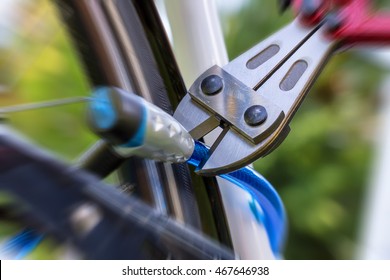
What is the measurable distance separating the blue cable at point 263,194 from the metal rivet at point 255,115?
3cm

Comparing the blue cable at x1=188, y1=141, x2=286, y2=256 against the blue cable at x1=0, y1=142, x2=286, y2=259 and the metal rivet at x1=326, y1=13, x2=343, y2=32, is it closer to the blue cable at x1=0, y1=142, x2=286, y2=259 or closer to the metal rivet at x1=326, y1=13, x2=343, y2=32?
the blue cable at x1=0, y1=142, x2=286, y2=259

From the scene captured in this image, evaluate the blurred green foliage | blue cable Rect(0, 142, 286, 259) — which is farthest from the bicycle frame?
the blurred green foliage

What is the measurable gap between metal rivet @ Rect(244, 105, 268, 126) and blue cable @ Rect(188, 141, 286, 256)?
A: 0.03 m

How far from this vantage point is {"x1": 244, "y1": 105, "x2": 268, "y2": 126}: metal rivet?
0.31 meters

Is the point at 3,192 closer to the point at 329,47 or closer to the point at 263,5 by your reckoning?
the point at 329,47

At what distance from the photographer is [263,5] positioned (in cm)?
182

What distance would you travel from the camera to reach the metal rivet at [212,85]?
327 mm

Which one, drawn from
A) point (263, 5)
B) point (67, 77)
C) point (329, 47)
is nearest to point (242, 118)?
point (329, 47)

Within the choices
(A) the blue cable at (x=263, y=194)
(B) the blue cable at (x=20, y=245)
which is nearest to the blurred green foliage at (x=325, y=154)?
(A) the blue cable at (x=263, y=194)

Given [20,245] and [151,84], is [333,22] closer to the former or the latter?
[151,84]

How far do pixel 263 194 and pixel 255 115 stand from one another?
0.23 feet

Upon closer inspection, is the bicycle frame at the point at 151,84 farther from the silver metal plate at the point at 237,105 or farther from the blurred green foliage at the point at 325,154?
the blurred green foliage at the point at 325,154

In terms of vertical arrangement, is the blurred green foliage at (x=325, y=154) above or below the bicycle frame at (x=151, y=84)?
below
